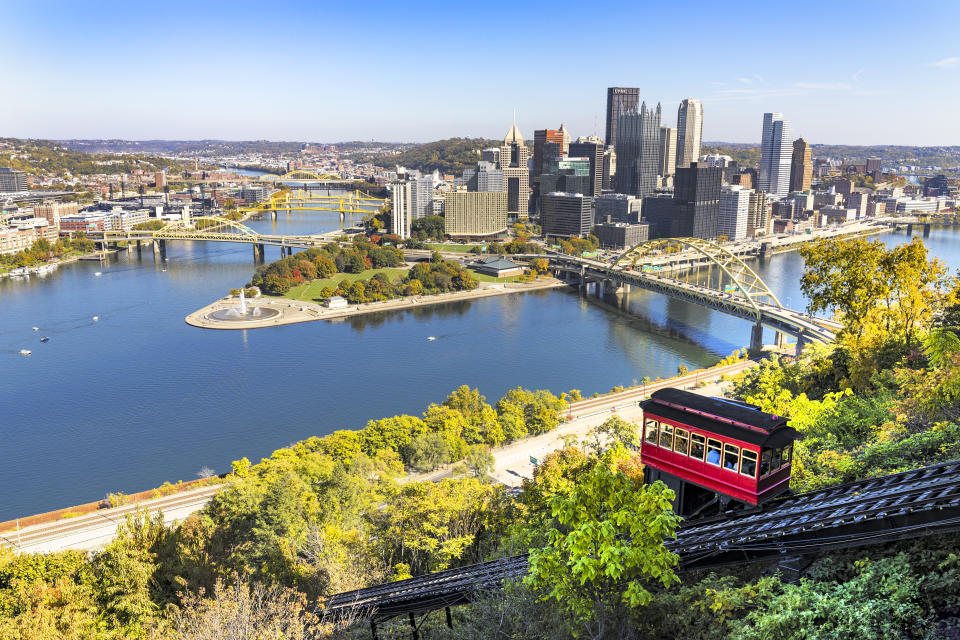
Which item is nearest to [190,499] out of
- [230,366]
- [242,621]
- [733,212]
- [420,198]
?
[242,621]

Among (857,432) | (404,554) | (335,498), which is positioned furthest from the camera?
(335,498)

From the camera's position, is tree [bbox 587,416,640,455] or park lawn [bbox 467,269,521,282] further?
park lawn [bbox 467,269,521,282]

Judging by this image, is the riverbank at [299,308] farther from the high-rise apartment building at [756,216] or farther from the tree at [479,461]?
the high-rise apartment building at [756,216]

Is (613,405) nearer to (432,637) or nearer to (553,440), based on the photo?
(553,440)

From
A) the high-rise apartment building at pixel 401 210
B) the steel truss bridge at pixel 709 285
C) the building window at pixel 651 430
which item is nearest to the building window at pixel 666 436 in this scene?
the building window at pixel 651 430

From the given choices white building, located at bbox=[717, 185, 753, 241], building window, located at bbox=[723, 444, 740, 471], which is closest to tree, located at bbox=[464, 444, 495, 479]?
building window, located at bbox=[723, 444, 740, 471]

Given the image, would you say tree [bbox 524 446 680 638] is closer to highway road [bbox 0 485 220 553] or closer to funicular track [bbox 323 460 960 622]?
funicular track [bbox 323 460 960 622]

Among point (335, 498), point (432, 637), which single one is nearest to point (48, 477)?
point (335, 498)
